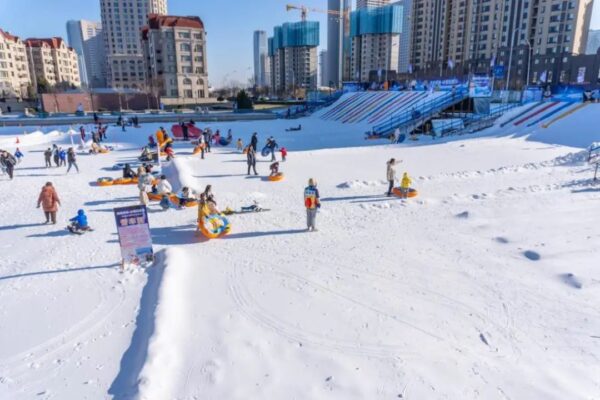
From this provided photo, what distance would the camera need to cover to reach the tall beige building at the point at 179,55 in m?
75.3

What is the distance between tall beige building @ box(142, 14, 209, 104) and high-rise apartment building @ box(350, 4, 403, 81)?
2096 inches

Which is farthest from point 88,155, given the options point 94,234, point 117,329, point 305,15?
point 305,15

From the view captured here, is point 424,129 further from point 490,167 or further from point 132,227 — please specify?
point 132,227

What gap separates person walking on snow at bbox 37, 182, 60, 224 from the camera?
9805 mm

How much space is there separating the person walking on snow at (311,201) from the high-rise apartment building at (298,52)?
126m

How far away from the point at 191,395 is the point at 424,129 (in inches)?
1129

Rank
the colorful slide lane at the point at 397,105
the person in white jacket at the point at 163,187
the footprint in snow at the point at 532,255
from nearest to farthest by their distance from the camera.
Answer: the footprint in snow at the point at 532,255 < the person in white jacket at the point at 163,187 < the colorful slide lane at the point at 397,105

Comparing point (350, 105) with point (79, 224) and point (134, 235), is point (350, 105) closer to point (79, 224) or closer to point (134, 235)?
point (79, 224)

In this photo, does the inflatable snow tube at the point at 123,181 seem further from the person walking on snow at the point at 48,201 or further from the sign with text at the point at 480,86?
the sign with text at the point at 480,86

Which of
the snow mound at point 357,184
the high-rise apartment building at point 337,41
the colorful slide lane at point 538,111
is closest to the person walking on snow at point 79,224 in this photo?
the snow mound at point 357,184

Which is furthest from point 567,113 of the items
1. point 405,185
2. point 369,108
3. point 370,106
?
point 405,185

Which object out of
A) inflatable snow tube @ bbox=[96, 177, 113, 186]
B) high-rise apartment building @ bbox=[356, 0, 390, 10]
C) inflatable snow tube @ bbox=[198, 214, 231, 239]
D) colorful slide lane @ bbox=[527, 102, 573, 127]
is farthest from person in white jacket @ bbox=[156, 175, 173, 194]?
high-rise apartment building @ bbox=[356, 0, 390, 10]

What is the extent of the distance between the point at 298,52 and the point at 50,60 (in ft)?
246

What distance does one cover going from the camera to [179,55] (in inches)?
2965
